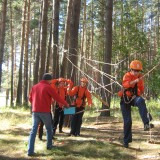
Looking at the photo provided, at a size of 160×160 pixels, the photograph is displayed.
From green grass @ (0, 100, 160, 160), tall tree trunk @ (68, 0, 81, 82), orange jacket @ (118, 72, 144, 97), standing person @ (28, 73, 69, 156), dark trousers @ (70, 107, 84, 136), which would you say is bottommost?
green grass @ (0, 100, 160, 160)

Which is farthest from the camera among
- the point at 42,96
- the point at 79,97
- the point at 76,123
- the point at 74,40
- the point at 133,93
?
the point at 74,40

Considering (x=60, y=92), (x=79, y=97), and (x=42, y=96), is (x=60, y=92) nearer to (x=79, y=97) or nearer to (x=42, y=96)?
(x=79, y=97)

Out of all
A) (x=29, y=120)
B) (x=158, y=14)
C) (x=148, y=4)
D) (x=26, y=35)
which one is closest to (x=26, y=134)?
(x=29, y=120)

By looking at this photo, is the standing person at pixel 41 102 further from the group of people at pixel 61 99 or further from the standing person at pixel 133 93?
the standing person at pixel 133 93

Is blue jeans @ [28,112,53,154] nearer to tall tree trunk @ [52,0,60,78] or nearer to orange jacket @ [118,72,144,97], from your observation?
orange jacket @ [118,72,144,97]

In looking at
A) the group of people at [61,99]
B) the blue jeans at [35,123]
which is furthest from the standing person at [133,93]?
the blue jeans at [35,123]

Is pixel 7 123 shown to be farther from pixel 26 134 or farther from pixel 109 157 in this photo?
pixel 109 157

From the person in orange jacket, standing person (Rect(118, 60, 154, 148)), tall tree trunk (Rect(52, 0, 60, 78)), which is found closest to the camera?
standing person (Rect(118, 60, 154, 148))

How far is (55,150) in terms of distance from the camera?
8.05 metres

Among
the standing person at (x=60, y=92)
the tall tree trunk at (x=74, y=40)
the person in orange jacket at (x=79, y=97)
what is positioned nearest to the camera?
the person in orange jacket at (x=79, y=97)

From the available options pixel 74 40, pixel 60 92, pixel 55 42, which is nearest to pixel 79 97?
pixel 60 92

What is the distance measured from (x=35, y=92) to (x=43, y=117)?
0.62 meters

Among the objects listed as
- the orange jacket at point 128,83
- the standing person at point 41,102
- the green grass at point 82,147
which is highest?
the orange jacket at point 128,83

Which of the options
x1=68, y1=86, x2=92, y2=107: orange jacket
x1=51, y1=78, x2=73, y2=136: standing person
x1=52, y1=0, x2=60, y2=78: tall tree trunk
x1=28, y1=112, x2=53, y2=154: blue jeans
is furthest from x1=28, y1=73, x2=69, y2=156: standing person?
x1=52, y1=0, x2=60, y2=78: tall tree trunk
